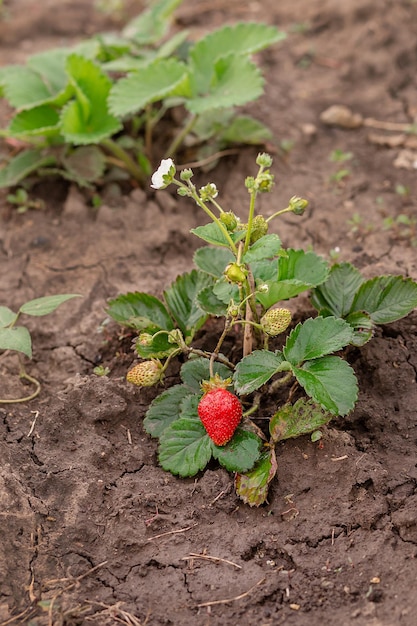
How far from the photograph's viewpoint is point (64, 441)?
215 centimetres

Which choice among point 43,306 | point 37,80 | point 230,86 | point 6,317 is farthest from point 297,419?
point 37,80

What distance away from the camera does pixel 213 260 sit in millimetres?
2256

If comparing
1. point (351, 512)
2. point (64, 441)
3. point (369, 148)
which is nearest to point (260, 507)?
point (351, 512)

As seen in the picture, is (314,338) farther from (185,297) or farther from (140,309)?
(140,309)

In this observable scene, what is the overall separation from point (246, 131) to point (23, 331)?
139 centimetres

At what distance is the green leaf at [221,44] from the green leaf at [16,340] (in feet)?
4.39

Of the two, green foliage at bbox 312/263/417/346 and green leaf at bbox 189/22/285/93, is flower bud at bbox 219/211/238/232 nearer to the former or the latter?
green foliage at bbox 312/263/417/346

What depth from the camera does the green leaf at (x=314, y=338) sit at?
1992 mm

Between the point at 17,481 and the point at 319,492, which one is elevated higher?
the point at 17,481

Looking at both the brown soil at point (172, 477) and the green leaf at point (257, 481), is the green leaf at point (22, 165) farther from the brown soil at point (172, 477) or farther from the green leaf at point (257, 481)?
the green leaf at point (257, 481)

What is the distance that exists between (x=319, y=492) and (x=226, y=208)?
141cm

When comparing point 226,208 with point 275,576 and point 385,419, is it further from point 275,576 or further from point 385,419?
point 275,576

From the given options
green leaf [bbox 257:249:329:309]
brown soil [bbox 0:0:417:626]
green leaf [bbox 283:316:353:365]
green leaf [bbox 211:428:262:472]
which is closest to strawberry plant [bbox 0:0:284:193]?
brown soil [bbox 0:0:417:626]

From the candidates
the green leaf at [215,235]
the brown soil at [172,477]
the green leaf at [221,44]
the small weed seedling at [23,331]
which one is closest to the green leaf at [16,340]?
the small weed seedling at [23,331]
